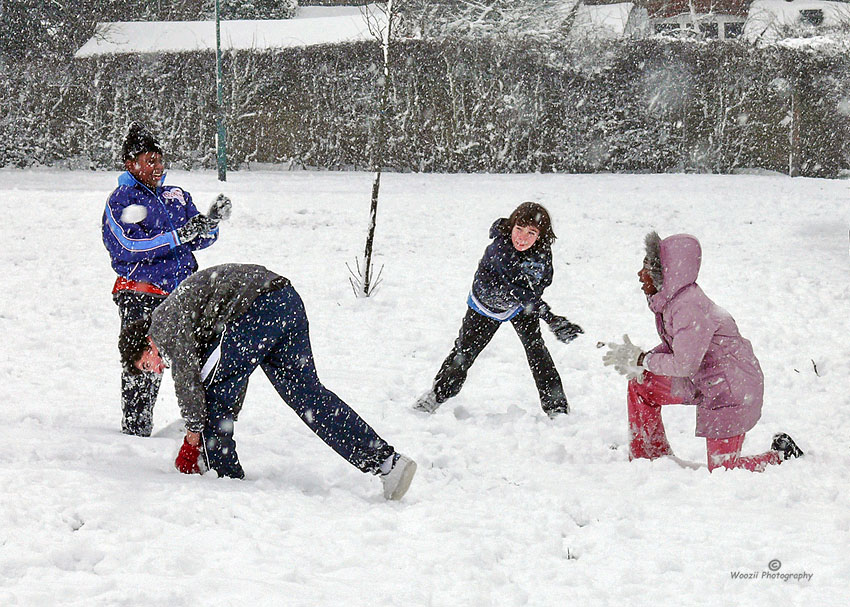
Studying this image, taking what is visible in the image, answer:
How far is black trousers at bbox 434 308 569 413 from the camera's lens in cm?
537

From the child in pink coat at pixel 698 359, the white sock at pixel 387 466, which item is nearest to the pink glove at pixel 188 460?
the white sock at pixel 387 466

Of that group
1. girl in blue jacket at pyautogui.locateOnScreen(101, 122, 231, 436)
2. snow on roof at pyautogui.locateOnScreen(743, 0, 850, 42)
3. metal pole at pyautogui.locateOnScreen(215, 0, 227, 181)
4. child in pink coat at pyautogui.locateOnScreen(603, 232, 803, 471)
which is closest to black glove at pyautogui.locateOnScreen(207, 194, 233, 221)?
girl in blue jacket at pyautogui.locateOnScreen(101, 122, 231, 436)

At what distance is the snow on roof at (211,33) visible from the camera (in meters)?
19.8

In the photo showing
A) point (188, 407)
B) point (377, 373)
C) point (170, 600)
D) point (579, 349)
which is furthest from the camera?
point (579, 349)

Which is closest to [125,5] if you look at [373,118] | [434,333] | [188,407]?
[373,118]

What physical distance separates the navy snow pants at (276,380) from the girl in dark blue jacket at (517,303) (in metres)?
1.66

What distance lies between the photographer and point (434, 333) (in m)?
7.55

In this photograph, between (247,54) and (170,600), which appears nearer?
(170,600)

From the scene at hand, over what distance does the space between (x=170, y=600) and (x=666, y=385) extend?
8.89ft

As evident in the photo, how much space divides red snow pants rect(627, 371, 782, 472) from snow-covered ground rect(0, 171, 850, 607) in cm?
13

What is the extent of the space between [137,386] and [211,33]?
18852mm

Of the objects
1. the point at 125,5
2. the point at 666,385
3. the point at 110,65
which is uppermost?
the point at 125,5

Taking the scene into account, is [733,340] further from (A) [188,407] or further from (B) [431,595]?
(A) [188,407]

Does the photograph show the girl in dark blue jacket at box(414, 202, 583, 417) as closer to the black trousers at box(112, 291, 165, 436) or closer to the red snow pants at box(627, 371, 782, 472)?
the red snow pants at box(627, 371, 782, 472)
